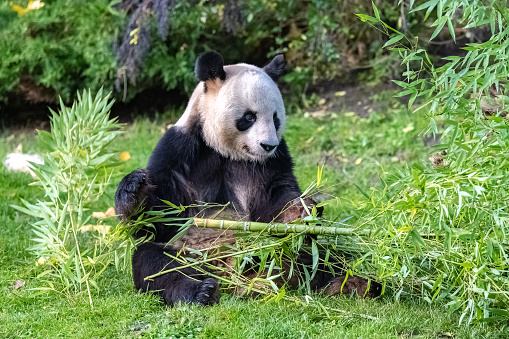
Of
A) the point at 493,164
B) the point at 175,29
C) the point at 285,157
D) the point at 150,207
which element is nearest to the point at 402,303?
the point at 493,164

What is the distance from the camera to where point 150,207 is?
3.87 m

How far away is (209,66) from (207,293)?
5.22 feet

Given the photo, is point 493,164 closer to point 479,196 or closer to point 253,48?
point 479,196

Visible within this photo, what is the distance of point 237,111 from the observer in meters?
4.04

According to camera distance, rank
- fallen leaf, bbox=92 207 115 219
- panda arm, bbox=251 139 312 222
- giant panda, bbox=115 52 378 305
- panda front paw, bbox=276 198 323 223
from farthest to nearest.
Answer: fallen leaf, bbox=92 207 115 219 < panda arm, bbox=251 139 312 222 < giant panda, bbox=115 52 378 305 < panda front paw, bbox=276 198 323 223

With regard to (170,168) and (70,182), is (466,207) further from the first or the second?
(70,182)

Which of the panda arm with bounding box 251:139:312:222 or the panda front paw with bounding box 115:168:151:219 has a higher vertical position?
the panda front paw with bounding box 115:168:151:219

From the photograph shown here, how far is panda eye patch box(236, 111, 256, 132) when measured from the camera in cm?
405

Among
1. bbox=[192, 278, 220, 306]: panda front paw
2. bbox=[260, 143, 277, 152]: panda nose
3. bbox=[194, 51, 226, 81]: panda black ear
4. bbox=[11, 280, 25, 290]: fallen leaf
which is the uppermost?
bbox=[194, 51, 226, 81]: panda black ear

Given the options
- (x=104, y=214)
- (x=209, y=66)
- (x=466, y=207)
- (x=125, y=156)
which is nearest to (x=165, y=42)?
(x=125, y=156)

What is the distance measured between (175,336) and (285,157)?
1.71m

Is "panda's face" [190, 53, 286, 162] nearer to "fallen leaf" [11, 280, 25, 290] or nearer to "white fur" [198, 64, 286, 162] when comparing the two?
"white fur" [198, 64, 286, 162]

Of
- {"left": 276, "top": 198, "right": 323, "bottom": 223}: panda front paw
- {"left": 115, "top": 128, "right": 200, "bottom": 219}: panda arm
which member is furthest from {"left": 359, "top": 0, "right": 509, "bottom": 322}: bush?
{"left": 115, "top": 128, "right": 200, "bottom": 219}: panda arm

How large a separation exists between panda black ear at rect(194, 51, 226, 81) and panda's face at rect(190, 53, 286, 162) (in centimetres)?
3
